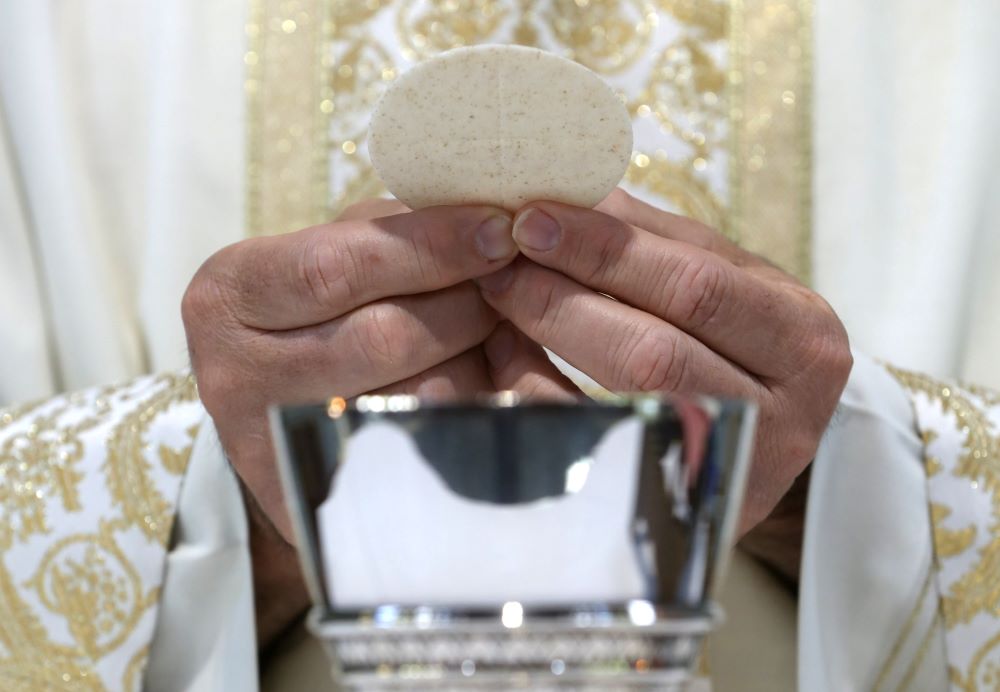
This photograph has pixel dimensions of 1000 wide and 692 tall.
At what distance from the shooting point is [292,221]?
0.98 metres

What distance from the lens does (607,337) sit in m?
0.50

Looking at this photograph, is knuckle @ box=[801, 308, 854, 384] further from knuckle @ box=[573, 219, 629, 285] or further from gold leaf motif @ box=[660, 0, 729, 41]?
gold leaf motif @ box=[660, 0, 729, 41]

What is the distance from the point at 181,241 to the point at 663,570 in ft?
2.71

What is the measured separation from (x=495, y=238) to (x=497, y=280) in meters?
0.05

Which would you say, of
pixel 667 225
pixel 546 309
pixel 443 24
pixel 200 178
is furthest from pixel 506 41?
pixel 546 309

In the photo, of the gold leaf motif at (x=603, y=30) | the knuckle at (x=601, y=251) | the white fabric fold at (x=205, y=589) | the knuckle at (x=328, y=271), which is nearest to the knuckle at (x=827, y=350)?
the knuckle at (x=601, y=251)

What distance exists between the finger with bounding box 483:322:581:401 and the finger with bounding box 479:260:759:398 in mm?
22

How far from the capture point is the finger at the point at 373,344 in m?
0.51

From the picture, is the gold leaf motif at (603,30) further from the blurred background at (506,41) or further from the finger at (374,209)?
the finger at (374,209)

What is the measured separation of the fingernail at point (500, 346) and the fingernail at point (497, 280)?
47 mm

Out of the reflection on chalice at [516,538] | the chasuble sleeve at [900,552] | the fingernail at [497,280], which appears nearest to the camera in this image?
the reflection on chalice at [516,538]

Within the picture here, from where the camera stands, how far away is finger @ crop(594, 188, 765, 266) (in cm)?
58

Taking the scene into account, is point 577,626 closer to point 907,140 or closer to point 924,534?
point 924,534

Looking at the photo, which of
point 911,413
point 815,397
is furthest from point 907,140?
point 815,397
